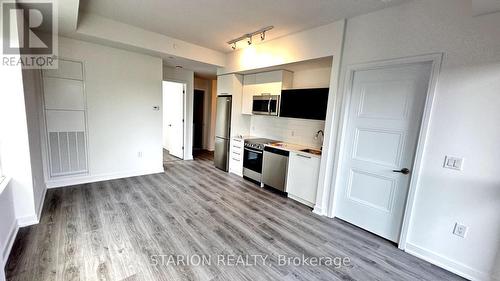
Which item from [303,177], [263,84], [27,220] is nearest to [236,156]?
[263,84]

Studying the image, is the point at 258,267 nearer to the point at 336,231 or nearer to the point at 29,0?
the point at 336,231

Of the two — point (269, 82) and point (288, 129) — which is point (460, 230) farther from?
point (269, 82)

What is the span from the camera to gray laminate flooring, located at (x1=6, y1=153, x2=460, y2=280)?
187cm

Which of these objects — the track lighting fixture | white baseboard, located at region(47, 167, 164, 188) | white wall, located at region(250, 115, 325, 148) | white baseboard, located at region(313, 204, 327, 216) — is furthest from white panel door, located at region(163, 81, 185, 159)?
white baseboard, located at region(313, 204, 327, 216)

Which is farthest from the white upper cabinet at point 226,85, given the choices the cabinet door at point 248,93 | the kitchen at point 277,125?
the cabinet door at point 248,93

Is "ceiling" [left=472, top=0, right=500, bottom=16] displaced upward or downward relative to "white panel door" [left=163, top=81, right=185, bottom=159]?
upward

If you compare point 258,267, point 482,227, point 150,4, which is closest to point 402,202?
point 482,227

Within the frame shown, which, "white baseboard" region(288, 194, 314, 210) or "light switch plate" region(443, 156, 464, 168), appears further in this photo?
"white baseboard" region(288, 194, 314, 210)

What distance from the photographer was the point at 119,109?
13.0ft

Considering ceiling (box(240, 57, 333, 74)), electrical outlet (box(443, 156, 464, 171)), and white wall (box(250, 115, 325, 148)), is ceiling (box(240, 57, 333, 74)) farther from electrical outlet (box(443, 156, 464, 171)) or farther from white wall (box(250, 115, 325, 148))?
electrical outlet (box(443, 156, 464, 171))

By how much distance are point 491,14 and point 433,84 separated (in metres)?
0.65

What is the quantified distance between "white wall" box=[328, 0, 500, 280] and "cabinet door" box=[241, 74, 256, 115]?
102 inches

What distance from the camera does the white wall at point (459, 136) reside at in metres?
1.84

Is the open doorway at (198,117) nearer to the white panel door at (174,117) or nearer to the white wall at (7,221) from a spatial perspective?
the white panel door at (174,117)
